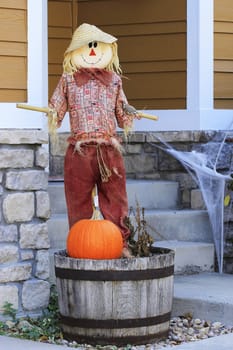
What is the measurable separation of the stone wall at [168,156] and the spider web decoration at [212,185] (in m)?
0.05

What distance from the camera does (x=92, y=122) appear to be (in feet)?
17.4

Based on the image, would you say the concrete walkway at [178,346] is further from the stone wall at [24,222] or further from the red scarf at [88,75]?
the red scarf at [88,75]

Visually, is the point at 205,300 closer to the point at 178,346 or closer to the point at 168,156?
→ the point at 178,346

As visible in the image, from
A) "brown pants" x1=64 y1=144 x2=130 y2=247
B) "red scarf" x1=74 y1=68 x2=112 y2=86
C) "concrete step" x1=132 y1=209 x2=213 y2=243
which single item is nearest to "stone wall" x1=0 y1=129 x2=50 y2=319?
"brown pants" x1=64 y1=144 x2=130 y2=247

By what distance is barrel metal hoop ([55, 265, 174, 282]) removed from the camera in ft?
15.9

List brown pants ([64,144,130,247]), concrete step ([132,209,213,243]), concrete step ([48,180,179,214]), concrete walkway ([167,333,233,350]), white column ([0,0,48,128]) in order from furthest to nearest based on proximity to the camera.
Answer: concrete step ([48,180,179,214])
concrete step ([132,209,213,243])
white column ([0,0,48,128])
brown pants ([64,144,130,247])
concrete walkway ([167,333,233,350])

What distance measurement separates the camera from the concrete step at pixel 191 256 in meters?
6.33

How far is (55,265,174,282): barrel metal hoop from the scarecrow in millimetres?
352

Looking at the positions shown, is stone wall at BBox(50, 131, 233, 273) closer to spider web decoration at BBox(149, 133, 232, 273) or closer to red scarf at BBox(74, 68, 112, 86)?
spider web decoration at BBox(149, 133, 232, 273)

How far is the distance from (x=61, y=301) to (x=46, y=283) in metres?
0.51

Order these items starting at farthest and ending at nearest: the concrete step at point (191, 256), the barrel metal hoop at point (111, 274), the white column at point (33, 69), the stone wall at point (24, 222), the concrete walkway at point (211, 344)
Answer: the concrete step at point (191, 256) < the white column at point (33, 69) < the stone wall at point (24, 222) < the barrel metal hoop at point (111, 274) < the concrete walkway at point (211, 344)

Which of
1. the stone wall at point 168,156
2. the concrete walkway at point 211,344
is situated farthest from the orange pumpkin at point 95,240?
the stone wall at point 168,156

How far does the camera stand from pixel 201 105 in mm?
6918

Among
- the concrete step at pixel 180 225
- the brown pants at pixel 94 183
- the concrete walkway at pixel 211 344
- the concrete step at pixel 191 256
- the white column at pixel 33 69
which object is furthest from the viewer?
the concrete step at pixel 180 225
